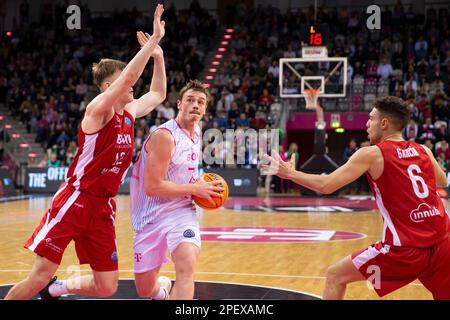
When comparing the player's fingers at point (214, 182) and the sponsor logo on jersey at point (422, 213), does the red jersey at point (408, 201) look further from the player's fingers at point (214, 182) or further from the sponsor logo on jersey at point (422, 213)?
the player's fingers at point (214, 182)

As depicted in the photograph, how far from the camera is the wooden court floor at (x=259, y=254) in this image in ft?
22.8

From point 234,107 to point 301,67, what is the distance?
3066 mm

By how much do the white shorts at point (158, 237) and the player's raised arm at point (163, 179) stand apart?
0.21 m

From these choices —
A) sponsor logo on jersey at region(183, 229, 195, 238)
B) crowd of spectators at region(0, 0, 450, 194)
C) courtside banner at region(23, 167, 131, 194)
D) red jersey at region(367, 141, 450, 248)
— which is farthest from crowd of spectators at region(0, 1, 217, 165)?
red jersey at region(367, 141, 450, 248)

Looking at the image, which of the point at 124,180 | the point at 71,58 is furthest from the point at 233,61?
the point at 124,180

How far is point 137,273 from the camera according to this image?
493 cm

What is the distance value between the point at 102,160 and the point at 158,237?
0.70 meters

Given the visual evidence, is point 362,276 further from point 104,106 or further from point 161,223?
point 104,106

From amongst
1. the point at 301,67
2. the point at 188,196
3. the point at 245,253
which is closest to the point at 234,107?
the point at 301,67

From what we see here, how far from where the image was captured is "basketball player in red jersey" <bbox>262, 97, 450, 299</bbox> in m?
4.11

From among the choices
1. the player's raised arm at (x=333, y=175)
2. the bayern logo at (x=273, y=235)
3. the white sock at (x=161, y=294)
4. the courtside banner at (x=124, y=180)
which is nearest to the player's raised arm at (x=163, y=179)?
the player's raised arm at (x=333, y=175)

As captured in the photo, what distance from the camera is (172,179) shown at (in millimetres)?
4980

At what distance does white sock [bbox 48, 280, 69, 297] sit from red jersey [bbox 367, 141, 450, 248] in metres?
2.54

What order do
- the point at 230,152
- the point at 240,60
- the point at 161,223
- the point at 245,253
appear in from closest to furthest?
the point at 161,223
the point at 245,253
the point at 230,152
the point at 240,60
